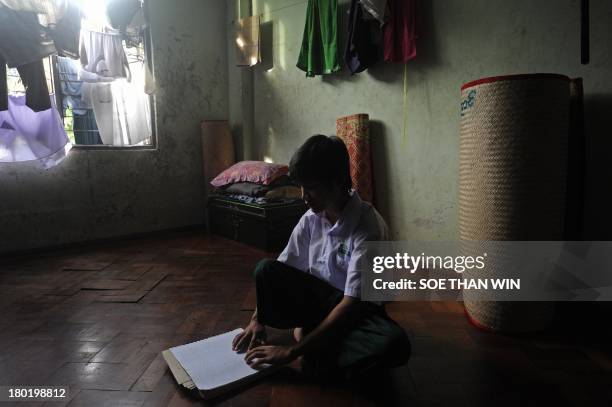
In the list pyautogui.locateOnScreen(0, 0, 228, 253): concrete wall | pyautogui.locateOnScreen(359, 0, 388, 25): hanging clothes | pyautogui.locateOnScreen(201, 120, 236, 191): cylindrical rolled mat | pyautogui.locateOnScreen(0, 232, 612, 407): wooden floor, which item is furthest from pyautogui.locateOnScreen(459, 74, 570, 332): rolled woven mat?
pyautogui.locateOnScreen(0, 0, 228, 253): concrete wall

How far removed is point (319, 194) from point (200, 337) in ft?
2.82

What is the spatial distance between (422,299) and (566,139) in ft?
3.19

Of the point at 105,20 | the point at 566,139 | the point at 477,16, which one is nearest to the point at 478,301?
the point at 566,139

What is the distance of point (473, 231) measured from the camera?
1633 mm

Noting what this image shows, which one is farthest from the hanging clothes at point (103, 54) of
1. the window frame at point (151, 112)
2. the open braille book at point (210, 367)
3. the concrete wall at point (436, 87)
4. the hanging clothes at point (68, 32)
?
the open braille book at point (210, 367)

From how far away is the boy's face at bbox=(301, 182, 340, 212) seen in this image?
1127 mm

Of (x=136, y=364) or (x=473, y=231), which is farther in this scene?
(x=473, y=231)

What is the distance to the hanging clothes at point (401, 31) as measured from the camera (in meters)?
2.29

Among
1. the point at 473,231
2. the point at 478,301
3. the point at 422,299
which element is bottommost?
the point at 422,299

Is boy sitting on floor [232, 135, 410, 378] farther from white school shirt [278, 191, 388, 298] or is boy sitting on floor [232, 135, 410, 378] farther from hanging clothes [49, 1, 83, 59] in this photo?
hanging clothes [49, 1, 83, 59]

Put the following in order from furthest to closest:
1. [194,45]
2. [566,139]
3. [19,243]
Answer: [194,45], [19,243], [566,139]

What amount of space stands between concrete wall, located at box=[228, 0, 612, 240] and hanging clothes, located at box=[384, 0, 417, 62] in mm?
100

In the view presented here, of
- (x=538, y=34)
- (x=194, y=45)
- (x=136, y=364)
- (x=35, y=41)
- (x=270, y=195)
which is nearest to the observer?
(x=136, y=364)

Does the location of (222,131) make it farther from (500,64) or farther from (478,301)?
(478,301)
